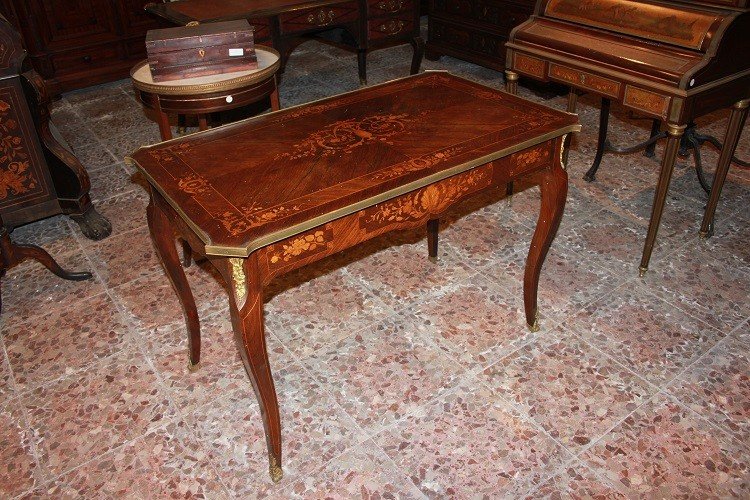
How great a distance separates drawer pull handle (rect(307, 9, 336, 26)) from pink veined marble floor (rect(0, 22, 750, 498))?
1750 millimetres

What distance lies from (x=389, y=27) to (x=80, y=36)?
2.41m

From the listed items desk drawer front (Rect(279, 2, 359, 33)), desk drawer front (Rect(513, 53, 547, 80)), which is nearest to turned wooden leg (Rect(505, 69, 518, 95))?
desk drawer front (Rect(513, 53, 547, 80))

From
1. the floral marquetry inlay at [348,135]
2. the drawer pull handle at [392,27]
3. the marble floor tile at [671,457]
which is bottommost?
the marble floor tile at [671,457]

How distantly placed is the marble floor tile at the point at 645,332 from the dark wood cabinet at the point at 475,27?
8.20 feet

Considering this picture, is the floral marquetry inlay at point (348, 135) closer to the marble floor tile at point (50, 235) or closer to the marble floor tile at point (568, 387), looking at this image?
the marble floor tile at point (568, 387)

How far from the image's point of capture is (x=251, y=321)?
5.38 ft

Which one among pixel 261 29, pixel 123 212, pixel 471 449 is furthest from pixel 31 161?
pixel 471 449

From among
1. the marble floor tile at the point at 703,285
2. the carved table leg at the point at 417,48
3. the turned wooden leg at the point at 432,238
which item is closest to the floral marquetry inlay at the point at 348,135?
the turned wooden leg at the point at 432,238

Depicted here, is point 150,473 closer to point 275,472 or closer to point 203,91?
point 275,472

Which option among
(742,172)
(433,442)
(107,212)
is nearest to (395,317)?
(433,442)

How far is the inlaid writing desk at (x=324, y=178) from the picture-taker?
1641mm

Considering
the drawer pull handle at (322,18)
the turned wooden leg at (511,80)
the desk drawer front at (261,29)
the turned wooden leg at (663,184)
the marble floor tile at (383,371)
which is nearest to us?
the marble floor tile at (383,371)

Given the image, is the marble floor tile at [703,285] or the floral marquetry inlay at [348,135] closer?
the floral marquetry inlay at [348,135]

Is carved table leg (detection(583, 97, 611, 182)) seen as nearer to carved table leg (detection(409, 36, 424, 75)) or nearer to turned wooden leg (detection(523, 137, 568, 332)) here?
turned wooden leg (detection(523, 137, 568, 332))
